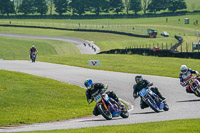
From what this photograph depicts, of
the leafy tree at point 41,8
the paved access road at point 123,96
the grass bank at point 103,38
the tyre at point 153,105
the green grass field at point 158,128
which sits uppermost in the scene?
the leafy tree at point 41,8

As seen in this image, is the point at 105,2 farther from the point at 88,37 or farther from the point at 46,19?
the point at 88,37

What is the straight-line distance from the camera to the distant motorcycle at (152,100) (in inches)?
727

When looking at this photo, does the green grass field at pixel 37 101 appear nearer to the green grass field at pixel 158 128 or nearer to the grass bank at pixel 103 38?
the green grass field at pixel 158 128

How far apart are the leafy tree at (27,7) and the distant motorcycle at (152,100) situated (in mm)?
149622

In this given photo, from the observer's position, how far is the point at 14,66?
4031 centimetres

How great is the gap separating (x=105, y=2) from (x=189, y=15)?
30019 millimetres

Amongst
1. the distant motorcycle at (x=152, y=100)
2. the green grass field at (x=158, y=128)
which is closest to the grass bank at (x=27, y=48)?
the distant motorcycle at (x=152, y=100)

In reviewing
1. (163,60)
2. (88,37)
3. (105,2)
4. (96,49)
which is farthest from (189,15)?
(163,60)

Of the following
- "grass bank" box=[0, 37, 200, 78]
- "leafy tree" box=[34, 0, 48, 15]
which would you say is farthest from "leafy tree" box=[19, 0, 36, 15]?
"grass bank" box=[0, 37, 200, 78]

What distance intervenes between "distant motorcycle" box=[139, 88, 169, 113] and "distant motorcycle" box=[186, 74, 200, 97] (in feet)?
10.9

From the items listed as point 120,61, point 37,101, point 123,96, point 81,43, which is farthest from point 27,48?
point 37,101

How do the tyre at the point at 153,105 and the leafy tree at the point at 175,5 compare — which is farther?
the leafy tree at the point at 175,5

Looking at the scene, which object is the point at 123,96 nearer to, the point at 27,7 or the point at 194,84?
the point at 194,84

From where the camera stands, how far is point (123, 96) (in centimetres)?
2488
